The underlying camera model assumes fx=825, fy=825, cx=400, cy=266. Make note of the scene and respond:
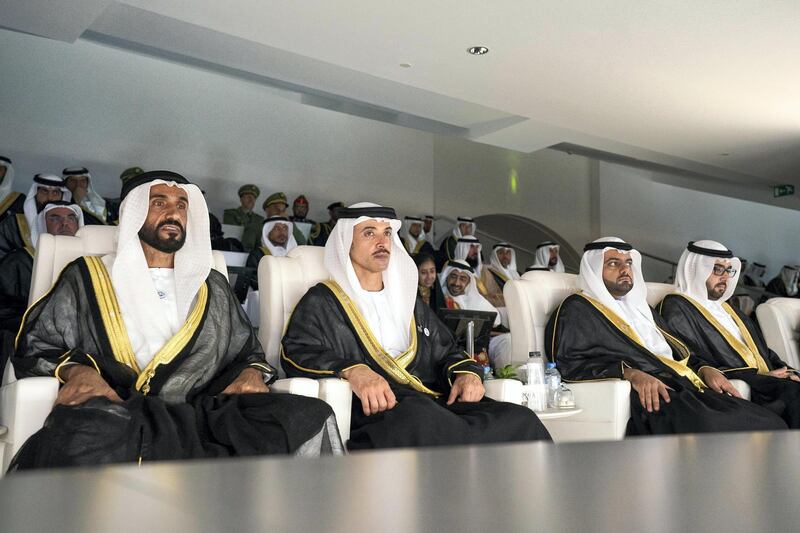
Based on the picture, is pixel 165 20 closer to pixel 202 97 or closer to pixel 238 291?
pixel 238 291

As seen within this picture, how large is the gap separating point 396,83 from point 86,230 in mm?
4908

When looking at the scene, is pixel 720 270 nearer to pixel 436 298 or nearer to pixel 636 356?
pixel 636 356

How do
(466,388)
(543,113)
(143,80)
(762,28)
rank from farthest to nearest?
1. (143,80)
2. (543,113)
3. (762,28)
4. (466,388)

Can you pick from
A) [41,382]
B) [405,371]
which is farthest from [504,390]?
[41,382]

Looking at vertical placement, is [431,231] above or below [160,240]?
above

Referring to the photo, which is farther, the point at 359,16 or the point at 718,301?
the point at 359,16

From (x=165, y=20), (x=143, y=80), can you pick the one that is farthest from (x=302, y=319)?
(x=143, y=80)

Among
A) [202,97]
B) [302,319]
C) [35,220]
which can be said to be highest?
[202,97]

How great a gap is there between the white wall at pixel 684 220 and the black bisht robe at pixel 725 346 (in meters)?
8.28

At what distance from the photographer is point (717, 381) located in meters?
4.19

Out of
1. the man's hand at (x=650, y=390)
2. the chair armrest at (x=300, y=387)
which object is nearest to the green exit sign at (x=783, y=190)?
the man's hand at (x=650, y=390)

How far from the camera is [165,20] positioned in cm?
642

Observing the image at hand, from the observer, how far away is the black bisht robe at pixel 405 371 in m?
2.93

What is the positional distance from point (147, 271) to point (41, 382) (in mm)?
696
